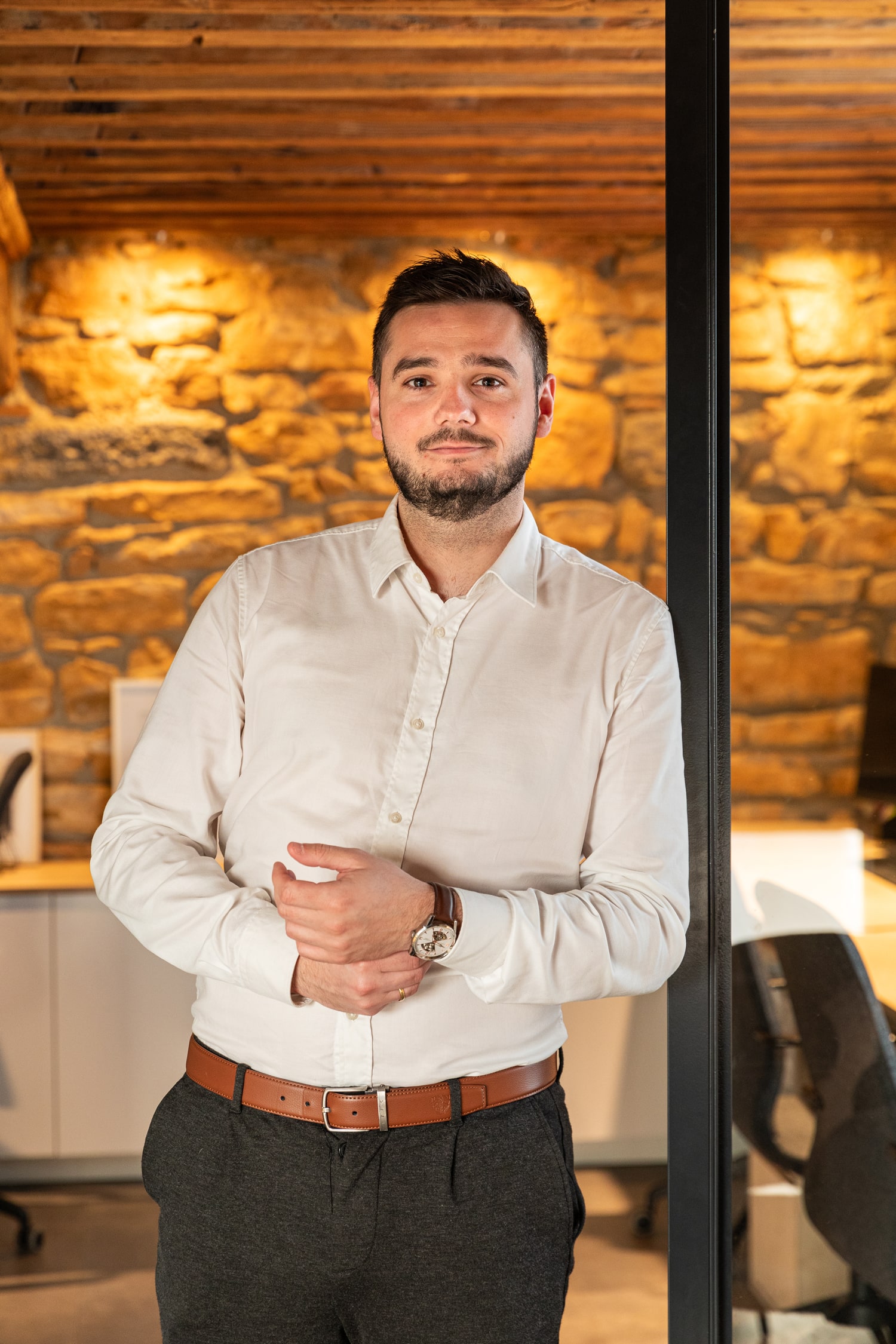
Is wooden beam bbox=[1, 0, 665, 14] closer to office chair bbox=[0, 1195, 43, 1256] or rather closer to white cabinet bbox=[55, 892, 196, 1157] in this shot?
white cabinet bbox=[55, 892, 196, 1157]

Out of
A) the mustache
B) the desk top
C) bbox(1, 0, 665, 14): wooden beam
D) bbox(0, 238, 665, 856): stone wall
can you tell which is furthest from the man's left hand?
bbox(0, 238, 665, 856): stone wall

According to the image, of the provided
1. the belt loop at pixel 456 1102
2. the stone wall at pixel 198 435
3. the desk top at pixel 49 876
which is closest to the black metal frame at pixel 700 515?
the belt loop at pixel 456 1102

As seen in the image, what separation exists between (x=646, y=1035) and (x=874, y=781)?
223 centimetres

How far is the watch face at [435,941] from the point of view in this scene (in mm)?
1263

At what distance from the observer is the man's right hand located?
49.5 inches

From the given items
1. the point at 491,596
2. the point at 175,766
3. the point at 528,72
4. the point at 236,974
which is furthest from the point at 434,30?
the point at 236,974

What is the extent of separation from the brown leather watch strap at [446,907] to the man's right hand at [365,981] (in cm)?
6

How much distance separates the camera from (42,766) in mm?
3734

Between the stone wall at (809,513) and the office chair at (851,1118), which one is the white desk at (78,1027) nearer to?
the office chair at (851,1118)

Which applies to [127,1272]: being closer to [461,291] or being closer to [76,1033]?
[76,1033]

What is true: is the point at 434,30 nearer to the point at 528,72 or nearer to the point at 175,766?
the point at 528,72

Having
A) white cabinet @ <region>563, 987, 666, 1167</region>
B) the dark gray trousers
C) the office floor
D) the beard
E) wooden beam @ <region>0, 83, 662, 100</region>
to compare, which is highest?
wooden beam @ <region>0, 83, 662, 100</region>

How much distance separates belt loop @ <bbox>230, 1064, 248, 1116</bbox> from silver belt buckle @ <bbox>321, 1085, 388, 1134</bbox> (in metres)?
0.11

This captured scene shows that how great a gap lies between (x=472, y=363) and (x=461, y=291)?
0.35 ft
